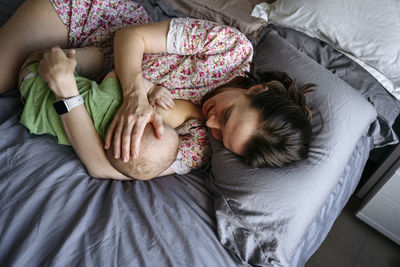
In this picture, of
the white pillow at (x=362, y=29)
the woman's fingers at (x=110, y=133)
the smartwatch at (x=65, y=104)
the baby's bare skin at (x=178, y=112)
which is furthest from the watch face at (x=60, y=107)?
the white pillow at (x=362, y=29)

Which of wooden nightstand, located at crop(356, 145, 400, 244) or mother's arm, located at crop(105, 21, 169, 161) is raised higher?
mother's arm, located at crop(105, 21, 169, 161)

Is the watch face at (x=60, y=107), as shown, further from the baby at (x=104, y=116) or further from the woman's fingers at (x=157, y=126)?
the woman's fingers at (x=157, y=126)

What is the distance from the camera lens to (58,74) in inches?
32.5

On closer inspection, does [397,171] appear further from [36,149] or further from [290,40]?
[36,149]

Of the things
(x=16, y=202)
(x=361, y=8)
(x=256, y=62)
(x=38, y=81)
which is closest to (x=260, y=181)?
(x=256, y=62)

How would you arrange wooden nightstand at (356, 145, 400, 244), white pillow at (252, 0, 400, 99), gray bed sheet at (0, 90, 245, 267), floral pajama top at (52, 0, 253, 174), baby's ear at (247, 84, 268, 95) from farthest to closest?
wooden nightstand at (356, 145, 400, 244) → white pillow at (252, 0, 400, 99) → floral pajama top at (52, 0, 253, 174) → baby's ear at (247, 84, 268, 95) → gray bed sheet at (0, 90, 245, 267)

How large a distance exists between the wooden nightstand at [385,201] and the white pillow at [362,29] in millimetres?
421

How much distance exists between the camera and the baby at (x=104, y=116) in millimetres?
804

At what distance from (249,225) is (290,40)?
3.44 feet

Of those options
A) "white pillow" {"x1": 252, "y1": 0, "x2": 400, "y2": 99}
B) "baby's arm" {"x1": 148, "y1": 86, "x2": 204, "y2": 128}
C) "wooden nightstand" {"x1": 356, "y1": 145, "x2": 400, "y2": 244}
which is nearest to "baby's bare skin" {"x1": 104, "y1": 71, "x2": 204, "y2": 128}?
"baby's arm" {"x1": 148, "y1": 86, "x2": 204, "y2": 128}

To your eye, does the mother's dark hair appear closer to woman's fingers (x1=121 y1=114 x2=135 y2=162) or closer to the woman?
the woman

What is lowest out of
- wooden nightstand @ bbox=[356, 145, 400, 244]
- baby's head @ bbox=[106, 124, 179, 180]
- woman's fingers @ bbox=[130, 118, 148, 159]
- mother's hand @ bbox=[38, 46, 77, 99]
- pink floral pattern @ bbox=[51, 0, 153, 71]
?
wooden nightstand @ bbox=[356, 145, 400, 244]

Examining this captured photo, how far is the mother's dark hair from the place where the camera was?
0.82 m

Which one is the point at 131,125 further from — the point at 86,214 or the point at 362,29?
the point at 362,29
